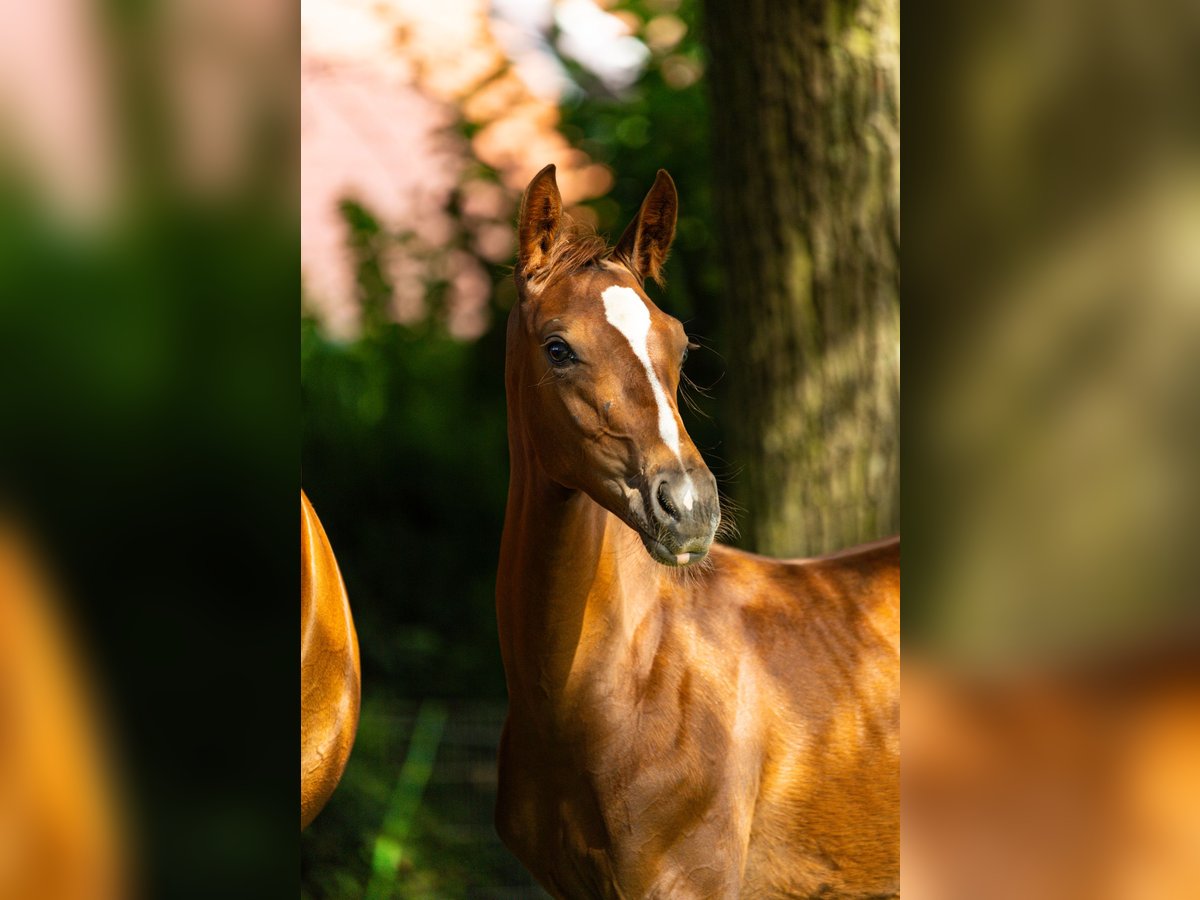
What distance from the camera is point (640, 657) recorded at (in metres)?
2.15

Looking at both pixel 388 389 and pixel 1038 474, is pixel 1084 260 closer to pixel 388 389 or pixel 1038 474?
pixel 1038 474

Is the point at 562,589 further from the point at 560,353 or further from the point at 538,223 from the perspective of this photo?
the point at 538,223

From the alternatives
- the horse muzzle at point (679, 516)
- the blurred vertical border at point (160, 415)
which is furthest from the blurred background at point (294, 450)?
the horse muzzle at point (679, 516)

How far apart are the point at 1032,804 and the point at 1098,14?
0.85 meters

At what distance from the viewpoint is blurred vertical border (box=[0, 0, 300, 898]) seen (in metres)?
0.98

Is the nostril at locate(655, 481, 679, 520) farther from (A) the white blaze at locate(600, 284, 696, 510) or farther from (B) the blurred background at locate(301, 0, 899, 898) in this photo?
(B) the blurred background at locate(301, 0, 899, 898)

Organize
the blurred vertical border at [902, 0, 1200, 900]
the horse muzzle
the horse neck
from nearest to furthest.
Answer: the blurred vertical border at [902, 0, 1200, 900] < the horse muzzle < the horse neck

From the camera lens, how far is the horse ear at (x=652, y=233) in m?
2.17

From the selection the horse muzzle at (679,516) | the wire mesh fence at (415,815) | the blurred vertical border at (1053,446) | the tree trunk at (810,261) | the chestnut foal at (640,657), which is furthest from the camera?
the tree trunk at (810,261)

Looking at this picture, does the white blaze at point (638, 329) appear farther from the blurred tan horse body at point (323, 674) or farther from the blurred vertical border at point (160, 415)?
the blurred vertical border at point (160, 415)

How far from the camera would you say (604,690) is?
6.91 ft

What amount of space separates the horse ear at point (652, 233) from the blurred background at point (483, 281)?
107 millimetres

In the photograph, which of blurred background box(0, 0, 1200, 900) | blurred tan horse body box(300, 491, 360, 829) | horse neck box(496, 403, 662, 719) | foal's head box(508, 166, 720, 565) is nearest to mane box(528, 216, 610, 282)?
foal's head box(508, 166, 720, 565)

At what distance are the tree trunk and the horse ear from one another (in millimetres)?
294
